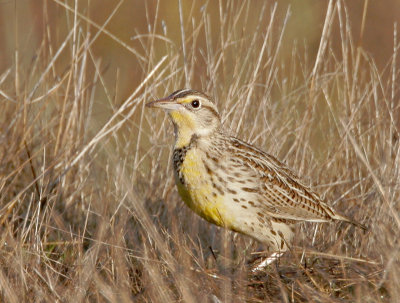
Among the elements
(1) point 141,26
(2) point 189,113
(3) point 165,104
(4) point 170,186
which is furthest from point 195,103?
(1) point 141,26

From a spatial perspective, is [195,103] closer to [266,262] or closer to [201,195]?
[201,195]

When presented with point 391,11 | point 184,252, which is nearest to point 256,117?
point 184,252

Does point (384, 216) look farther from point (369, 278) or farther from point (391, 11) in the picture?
point (391, 11)

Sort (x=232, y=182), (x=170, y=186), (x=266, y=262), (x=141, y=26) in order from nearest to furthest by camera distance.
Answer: (x=266, y=262)
(x=232, y=182)
(x=170, y=186)
(x=141, y=26)

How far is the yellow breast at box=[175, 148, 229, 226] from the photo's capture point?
4.36 meters

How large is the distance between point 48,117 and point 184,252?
2204mm

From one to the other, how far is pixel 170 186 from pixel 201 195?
1051mm

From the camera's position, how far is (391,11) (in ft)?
32.8

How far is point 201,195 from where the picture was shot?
4359mm

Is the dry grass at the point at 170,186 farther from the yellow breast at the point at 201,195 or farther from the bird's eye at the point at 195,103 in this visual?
the bird's eye at the point at 195,103

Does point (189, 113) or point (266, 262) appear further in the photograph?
point (189, 113)

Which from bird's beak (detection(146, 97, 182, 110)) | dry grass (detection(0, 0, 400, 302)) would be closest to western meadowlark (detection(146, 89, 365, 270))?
bird's beak (detection(146, 97, 182, 110))

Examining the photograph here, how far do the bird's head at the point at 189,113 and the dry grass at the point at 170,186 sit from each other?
17.8 inches

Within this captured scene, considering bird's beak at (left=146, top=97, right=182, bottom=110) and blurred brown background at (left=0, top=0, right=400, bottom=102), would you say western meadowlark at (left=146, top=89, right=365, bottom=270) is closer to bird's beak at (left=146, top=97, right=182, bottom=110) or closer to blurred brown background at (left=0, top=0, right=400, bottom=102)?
bird's beak at (left=146, top=97, right=182, bottom=110)
